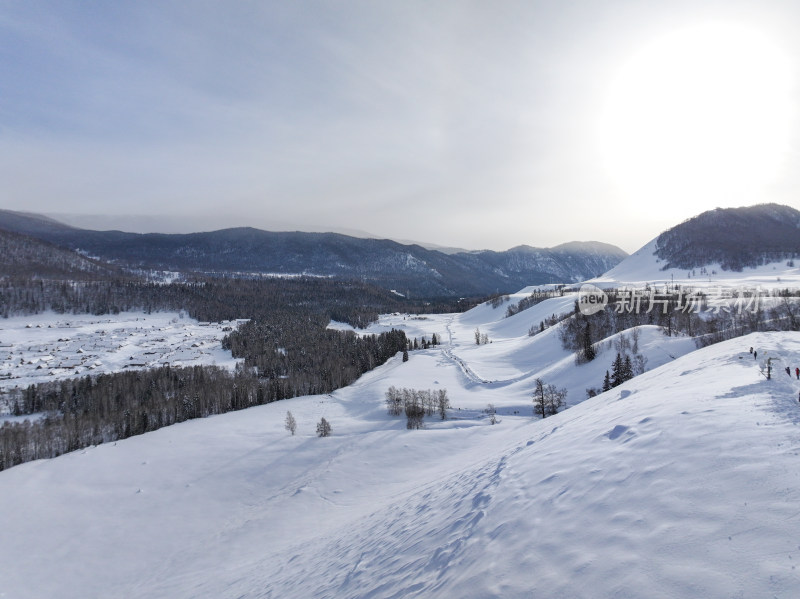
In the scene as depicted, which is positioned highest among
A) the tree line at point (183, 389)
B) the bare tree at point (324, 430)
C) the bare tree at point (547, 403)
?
the bare tree at point (547, 403)

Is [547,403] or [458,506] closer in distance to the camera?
[458,506]

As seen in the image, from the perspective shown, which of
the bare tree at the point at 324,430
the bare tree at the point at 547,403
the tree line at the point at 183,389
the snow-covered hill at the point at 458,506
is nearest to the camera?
the snow-covered hill at the point at 458,506

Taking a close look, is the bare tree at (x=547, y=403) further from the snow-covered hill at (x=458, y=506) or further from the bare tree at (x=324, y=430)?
the bare tree at (x=324, y=430)

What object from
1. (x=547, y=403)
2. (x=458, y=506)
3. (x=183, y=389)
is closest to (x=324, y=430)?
(x=547, y=403)

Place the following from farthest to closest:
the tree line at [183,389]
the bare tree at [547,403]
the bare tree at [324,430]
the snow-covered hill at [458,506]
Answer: the tree line at [183,389], the bare tree at [324,430], the bare tree at [547,403], the snow-covered hill at [458,506]

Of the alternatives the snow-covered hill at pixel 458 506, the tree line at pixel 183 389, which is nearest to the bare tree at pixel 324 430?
the snow-covered hill at pixel 458 506

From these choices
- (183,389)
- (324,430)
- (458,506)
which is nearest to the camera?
(458,506)

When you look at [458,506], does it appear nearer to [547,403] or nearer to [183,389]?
[547,403]

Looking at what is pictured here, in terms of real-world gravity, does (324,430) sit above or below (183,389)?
above

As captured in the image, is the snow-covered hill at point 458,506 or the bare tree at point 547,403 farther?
the bare tree at point 547,403
